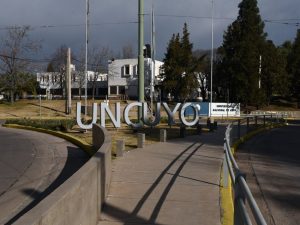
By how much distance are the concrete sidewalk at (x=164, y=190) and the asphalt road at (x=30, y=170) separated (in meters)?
1.59

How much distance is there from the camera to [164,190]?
33.1 feet

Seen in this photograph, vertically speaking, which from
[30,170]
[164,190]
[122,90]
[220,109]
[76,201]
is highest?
[122,90]

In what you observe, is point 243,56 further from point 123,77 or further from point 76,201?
point 76,201

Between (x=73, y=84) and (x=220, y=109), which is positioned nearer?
(x=220, y=109)

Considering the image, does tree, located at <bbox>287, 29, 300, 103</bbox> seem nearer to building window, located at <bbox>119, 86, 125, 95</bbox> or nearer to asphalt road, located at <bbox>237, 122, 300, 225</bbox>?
building window, located at <bbox>119, 86, 125, 95</bbox>

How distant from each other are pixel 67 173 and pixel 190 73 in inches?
2206

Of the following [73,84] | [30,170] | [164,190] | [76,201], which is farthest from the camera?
[73,84]

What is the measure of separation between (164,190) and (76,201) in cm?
418

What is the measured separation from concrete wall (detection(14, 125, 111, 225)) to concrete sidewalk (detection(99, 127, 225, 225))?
1.55ft

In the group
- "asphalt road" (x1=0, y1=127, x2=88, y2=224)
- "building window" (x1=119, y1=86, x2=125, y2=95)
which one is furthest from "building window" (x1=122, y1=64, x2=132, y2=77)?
"asphalt road" (x1=0, y1=127, x2=88, y2=224)

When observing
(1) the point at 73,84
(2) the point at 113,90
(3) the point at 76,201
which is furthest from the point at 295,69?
(3) the point at 76,201

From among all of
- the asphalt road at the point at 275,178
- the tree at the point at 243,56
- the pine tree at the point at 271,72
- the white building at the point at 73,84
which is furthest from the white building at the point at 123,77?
the asphalt road at the point at 275,178

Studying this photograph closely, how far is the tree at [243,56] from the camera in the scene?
6244cm

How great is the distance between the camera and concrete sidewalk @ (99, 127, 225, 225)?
8008 mm
